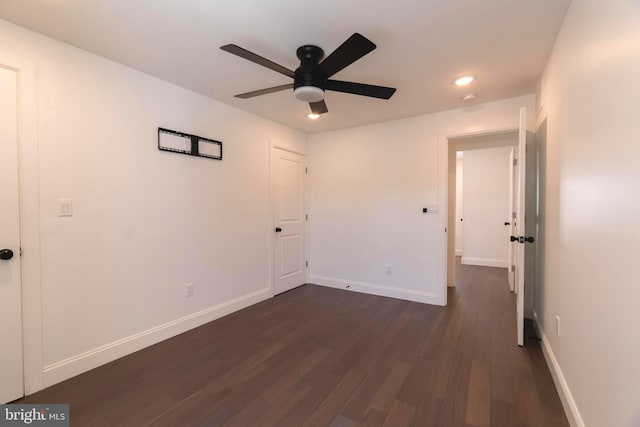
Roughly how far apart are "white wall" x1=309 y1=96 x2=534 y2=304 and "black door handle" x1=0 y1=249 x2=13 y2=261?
327 cm

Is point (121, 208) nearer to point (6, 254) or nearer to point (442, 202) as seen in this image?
point (6, 254)

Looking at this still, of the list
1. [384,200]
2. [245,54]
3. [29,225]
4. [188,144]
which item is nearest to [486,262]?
[384,200]

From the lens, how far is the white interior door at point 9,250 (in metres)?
1.76

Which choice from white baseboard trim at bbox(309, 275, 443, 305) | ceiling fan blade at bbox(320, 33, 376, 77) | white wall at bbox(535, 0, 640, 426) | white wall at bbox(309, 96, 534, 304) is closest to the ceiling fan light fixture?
ceiling fan blade at bbox(320, 33, 376, 77)

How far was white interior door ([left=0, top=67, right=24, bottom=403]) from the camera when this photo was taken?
176 centimetres

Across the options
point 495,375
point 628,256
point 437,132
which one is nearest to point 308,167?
point 437,132

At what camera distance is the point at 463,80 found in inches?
101

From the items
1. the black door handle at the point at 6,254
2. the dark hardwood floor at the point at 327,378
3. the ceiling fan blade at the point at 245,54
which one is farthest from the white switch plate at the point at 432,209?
the black door handle at the point at 6,254

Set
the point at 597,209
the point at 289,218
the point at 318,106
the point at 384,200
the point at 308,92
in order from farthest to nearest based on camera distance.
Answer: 1. the point at 289,218
2. the point at 384,200
3. the point at 318,106
4. the point at 308,92
5. the point at 597,209

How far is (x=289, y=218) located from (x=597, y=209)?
3.35 metres

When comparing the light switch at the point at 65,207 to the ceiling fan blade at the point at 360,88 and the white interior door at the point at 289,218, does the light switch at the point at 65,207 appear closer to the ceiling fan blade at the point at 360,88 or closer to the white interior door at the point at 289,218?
the ceiling fan blade at the point at 360,88

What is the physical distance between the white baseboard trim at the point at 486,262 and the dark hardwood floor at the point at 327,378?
2991mm

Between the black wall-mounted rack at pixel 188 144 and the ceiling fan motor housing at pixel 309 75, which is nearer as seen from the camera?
the ceiling fan motor housing at pixel 309 75

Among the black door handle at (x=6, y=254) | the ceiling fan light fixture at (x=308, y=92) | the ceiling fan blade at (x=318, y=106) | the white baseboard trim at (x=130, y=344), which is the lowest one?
the white baseboard trim at (x=130, y=344)
